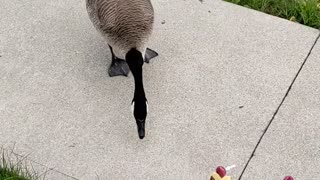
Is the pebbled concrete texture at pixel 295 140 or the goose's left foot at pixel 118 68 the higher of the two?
the pebbled concrete texture at pixel 295 140

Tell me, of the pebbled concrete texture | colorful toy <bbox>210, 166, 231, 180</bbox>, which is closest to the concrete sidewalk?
the pebbled concrete texture

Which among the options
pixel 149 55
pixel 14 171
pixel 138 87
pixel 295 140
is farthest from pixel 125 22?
pixel 295 140

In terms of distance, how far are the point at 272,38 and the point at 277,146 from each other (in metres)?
1.19

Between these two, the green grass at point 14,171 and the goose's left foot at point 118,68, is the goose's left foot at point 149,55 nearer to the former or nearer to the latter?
the goose's left foot at point 118,68

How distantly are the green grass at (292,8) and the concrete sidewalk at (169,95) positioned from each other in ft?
0.34

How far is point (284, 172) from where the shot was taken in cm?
407

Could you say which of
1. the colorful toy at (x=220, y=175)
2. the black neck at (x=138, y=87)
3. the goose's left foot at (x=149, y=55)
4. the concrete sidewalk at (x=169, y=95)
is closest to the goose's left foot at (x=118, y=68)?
the concrete sidewalk at (x=169, y=95)

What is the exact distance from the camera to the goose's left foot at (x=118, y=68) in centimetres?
483

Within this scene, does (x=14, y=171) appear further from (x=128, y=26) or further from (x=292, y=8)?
(x=292, y=8)

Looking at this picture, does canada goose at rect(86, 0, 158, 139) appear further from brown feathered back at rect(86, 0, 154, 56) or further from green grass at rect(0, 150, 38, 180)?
green grass at rect(0, 150, 38, 180)

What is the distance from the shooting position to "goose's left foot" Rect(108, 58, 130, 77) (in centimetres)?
483

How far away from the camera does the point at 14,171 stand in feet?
12.9

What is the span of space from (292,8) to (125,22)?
5.64 ft

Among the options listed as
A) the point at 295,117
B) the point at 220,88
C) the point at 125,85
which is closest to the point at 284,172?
the point at 295,117
